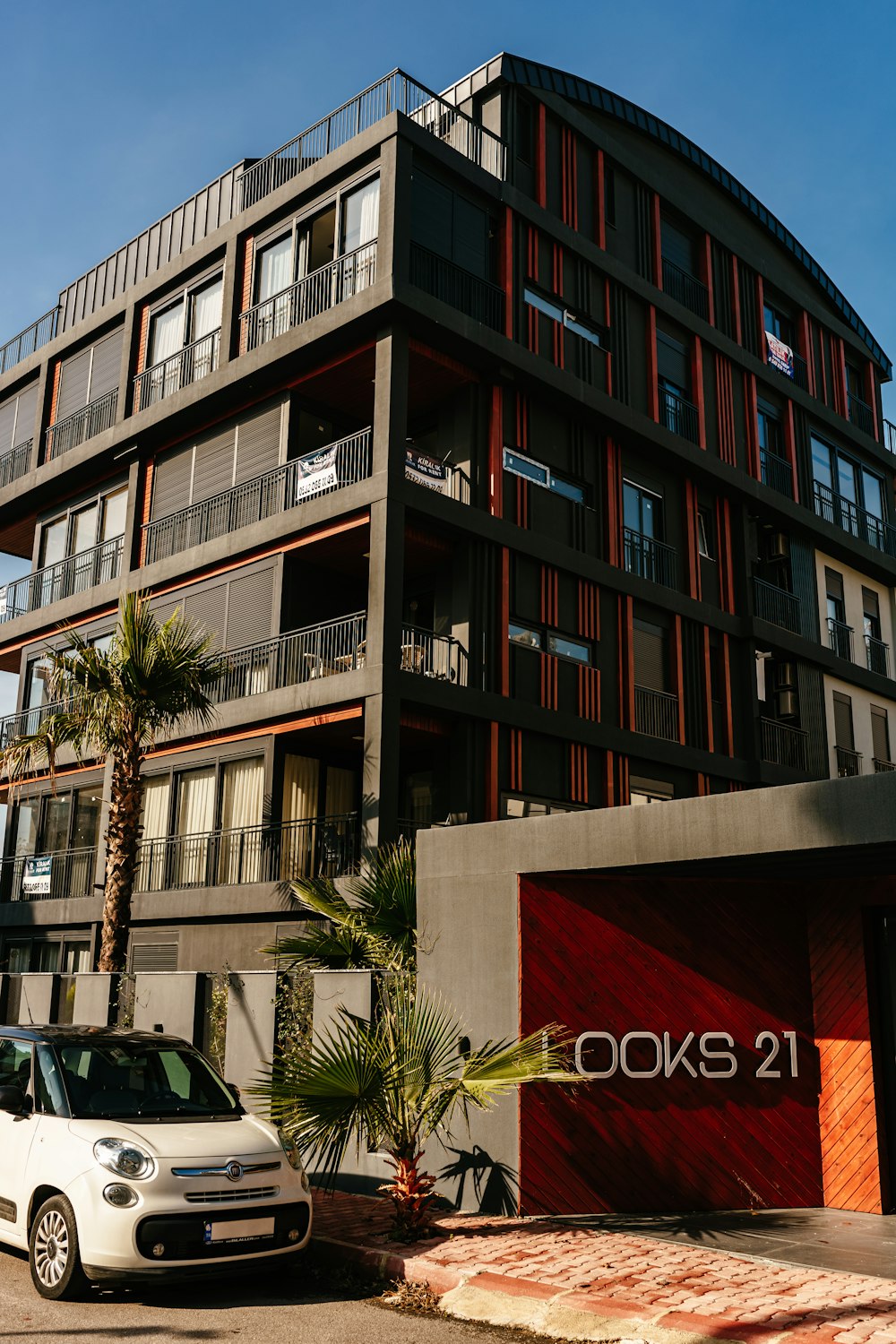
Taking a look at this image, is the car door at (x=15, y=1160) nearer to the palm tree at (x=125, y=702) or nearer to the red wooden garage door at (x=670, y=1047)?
the red wooden garage door at (x=670, y=1047)

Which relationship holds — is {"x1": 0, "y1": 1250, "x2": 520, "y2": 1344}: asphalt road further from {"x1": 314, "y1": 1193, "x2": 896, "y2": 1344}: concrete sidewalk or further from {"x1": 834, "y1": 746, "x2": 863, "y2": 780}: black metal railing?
{"x1": 834, "y1": 746, "x2": 863, "y2": 780}: black metal railing

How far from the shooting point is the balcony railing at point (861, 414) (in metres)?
32.4

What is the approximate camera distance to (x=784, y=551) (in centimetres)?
2806

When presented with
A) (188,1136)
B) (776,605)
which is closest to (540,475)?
(776,605)

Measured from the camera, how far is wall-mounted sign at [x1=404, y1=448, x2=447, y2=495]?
20078mm

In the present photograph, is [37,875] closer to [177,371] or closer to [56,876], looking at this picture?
[56,876]

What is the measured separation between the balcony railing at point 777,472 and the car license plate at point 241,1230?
22.8m

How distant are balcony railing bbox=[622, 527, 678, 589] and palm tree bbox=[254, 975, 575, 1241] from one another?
50.2 ft

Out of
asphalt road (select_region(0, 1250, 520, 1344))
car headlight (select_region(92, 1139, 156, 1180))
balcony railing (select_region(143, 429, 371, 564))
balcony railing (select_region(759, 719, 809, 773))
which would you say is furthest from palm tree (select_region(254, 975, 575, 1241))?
balcony railing (select_region(759, 719, 809, 773))

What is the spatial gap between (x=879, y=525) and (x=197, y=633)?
18957mm

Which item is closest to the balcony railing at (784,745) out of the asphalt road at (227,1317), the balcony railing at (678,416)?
the balcony railing at (678,416)

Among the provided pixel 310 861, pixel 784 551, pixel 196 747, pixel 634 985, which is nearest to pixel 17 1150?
pixel 634 985

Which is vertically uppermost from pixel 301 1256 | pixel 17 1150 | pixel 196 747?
pixel 196 747

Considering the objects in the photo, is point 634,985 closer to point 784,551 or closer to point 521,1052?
point 521,1052
